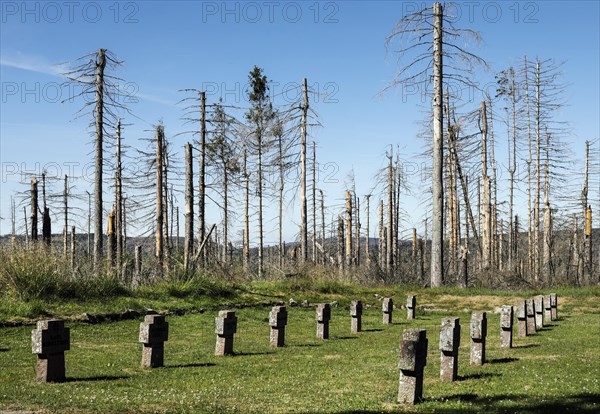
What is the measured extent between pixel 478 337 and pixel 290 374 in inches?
140

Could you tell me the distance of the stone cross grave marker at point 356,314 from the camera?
1894 centimetres

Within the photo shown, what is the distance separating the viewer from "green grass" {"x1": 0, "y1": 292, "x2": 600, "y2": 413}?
28.9 ft

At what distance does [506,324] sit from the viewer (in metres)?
15.2

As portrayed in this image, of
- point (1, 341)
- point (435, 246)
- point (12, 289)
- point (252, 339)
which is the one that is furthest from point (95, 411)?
point (435, 246)

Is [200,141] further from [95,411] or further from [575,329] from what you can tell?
[95,411]

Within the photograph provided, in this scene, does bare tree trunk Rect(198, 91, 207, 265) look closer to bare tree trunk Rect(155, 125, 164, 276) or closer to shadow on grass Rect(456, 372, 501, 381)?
bare tree trunk Rect(155, 125, 164, 276)

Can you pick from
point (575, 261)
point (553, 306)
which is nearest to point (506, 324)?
point (553, 306)

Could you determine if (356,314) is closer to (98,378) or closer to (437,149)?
(98,378)

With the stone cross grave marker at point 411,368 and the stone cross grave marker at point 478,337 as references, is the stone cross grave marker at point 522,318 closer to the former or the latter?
the stone cross grave marker at point 478,337

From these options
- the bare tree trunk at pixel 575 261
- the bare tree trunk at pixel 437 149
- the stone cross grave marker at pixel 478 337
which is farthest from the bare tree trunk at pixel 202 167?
the stone cross grave marker at pixel 478 337

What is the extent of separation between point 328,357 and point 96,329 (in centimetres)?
638

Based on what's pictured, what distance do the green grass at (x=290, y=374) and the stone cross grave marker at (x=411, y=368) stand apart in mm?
254

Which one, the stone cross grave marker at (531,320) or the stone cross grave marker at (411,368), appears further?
the stone cross grave marker at (531,320)

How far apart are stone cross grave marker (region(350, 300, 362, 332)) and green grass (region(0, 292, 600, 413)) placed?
0.91 feet
